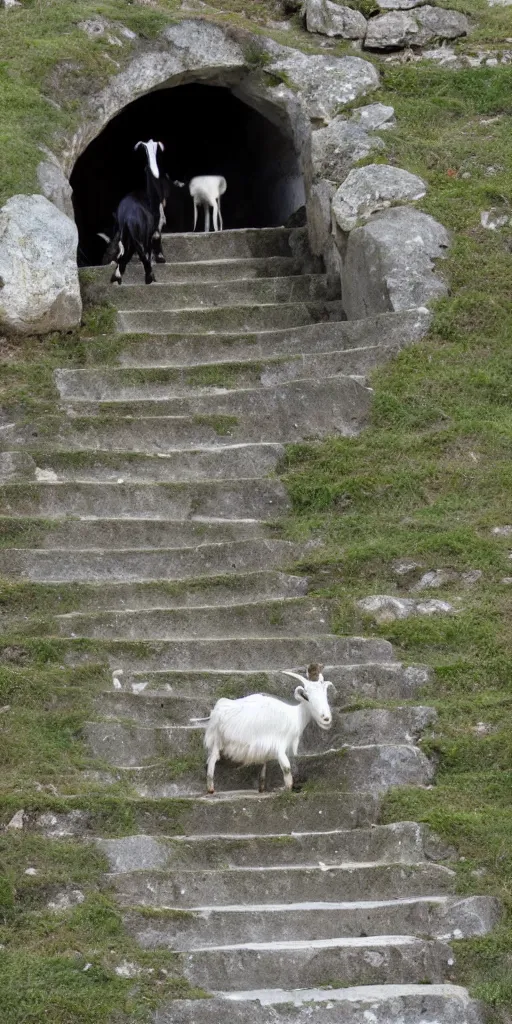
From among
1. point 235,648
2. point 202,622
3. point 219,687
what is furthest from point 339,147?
point 219,687

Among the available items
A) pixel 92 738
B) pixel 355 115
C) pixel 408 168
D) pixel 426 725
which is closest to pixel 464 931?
pixel 426 725

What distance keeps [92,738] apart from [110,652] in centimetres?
91

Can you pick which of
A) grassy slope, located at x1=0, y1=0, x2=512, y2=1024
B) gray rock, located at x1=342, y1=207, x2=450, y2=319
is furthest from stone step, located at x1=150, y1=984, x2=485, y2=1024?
gray rock, located at x1=342, y1=207, x2=450, y2=319

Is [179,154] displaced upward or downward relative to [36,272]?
downward

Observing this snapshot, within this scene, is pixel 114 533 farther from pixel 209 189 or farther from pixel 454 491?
pixel 209 189

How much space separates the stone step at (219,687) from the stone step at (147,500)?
212 cm

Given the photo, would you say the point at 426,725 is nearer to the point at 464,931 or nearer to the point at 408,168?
the point at 464,931

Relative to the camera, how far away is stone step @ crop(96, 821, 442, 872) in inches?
328

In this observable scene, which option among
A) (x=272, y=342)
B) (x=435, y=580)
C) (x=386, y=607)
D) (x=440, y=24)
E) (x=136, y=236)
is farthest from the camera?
(x=440, y=24)

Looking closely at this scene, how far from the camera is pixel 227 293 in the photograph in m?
15.0

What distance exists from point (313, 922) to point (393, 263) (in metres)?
7.64

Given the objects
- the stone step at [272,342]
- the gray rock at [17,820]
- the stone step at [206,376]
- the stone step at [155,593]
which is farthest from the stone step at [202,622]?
the stone step at [272,342]

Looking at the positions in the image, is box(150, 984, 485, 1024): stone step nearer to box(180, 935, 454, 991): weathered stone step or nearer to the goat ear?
box(180, 935, 454, 991): weathered stone step

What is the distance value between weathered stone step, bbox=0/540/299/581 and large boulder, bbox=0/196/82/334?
3.49m
